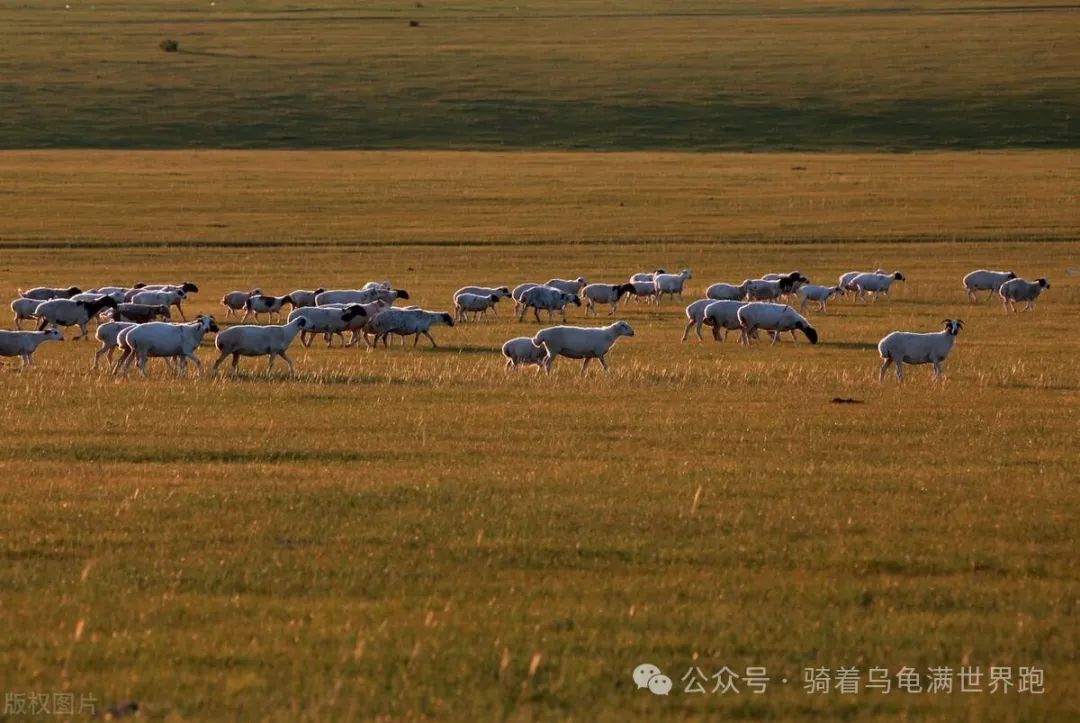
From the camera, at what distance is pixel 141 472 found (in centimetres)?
1491

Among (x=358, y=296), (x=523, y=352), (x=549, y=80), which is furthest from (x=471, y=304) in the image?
(x=549, y=80)

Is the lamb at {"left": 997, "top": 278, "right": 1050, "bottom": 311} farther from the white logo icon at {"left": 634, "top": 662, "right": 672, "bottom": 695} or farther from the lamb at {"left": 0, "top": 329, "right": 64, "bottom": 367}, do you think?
the white logo icon at {"left": 634, "top": 662, "right": 672, "bottom": 695}

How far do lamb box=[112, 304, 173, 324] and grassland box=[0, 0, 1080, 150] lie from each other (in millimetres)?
61984

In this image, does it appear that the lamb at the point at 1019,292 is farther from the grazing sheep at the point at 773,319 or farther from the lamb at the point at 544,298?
the lamb at the point at 544,298

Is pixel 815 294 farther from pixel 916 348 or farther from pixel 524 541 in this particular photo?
pixel 524 541

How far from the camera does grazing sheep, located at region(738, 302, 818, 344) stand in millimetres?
30531

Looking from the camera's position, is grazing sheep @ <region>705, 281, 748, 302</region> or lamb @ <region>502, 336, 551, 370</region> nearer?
lamb @ <region>502, 336, 551, 370</region>

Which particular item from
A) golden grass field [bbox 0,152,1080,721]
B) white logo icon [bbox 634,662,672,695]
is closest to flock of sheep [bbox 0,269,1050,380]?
golden grass field [bbox 0,152,1080,721]

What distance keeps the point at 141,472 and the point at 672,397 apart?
8.56 metres

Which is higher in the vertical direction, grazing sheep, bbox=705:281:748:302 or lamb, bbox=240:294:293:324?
grazing sheep, bbox=705:281:748:302

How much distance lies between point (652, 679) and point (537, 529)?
12.1 feet

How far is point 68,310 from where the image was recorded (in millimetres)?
31688

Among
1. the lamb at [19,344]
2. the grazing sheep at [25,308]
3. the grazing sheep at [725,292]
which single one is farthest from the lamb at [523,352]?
the grazing sheep at [725,292]


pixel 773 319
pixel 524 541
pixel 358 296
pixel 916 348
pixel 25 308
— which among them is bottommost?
pixel 524 541
